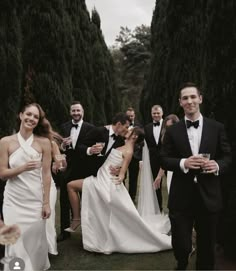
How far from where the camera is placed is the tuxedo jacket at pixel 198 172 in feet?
13.0

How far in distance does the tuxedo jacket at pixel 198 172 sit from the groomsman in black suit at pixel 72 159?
2714 mm

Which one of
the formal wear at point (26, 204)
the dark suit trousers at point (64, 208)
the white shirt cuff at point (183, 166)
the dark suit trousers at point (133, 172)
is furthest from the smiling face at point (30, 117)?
the dark suit trousers at point (133, 172)


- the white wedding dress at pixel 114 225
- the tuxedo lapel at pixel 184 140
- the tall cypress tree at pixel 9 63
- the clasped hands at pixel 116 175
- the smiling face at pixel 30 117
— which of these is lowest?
the white wedding dress at pixel 114 225

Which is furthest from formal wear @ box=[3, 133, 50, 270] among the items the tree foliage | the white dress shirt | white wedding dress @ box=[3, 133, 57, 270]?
the tree foliage

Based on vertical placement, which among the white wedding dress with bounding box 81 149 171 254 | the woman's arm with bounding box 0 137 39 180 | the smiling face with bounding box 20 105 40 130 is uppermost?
the smiling face with bounding box 20 105 40 130

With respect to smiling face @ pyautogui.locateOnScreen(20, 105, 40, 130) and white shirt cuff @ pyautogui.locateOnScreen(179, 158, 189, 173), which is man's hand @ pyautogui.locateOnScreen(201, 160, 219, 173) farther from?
smiling face @ pyautogui.locateOnScreen(20, 105, 40, 130)

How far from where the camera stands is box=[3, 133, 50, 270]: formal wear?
14.8ft

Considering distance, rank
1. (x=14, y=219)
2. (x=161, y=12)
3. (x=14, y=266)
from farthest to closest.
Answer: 1. (x=161, y=12)
2. (x=14, y=219)
3. (x=14, y=266)

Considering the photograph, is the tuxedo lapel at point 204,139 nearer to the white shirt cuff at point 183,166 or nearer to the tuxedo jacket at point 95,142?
the white shirt cuff at point 183,166

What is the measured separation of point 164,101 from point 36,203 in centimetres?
1154

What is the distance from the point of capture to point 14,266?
3.70 m

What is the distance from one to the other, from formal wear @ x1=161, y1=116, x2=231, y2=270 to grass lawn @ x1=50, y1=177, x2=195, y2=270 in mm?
930

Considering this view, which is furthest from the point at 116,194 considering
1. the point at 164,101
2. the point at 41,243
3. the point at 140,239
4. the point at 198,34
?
the point at 164,101

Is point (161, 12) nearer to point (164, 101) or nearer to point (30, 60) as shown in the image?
point (164, 101)
